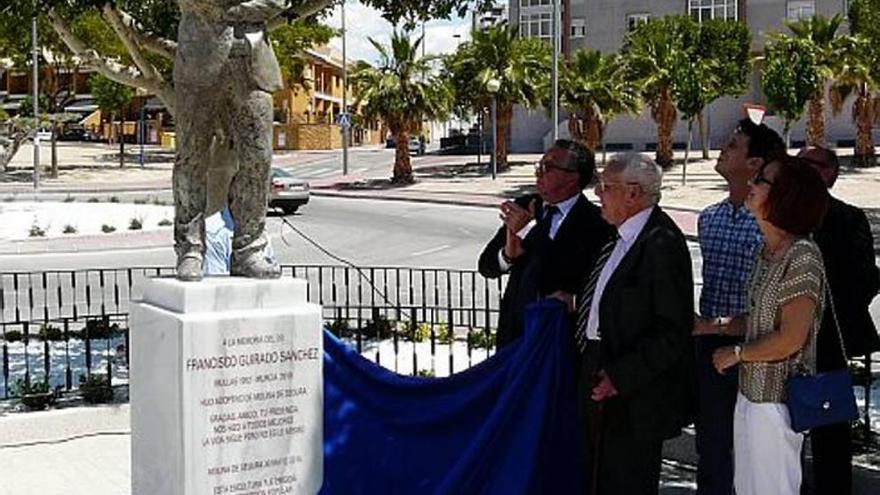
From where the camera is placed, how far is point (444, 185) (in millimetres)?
43656

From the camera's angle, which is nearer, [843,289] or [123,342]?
[843,289]

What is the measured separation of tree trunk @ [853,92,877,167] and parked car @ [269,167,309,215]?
23774 millimetres

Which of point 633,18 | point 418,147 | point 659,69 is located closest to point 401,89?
point 659,69

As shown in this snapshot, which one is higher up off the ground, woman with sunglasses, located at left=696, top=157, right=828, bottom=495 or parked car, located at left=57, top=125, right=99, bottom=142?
parked car, located at left=57, top=125, right=99, bottom=142

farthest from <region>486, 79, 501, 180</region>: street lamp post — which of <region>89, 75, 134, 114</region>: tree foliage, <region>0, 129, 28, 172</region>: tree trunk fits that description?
<region>89, 75, 134, 114</region>: tree foliage

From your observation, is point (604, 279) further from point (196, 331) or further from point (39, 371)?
point (39, 371)

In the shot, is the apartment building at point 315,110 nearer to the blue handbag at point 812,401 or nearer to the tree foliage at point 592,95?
the tree foliage at point 592,95

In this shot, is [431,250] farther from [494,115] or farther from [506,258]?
[494,115]

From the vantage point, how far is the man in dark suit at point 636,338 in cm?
481

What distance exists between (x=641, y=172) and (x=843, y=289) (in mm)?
1602

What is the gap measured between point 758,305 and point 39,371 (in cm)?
707

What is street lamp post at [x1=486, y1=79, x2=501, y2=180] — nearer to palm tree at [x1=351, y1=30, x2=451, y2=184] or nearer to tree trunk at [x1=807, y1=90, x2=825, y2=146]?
palm tree at [x1=351, y1=30, x2=451, y2=184]

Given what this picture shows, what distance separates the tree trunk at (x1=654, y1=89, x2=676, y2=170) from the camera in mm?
44188

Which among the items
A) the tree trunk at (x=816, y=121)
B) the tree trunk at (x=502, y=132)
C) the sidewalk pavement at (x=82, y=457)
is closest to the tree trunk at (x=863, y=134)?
the tree trunk at (x=816, y=121)
